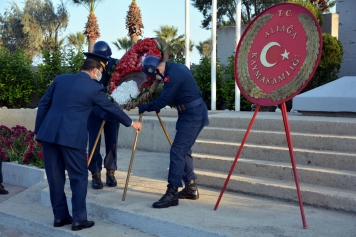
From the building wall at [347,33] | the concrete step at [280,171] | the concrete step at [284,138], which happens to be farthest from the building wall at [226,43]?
the concrete step at [280,171]

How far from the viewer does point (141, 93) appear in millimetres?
5969

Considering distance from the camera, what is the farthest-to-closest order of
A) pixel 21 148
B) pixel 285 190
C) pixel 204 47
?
1. pixel 204 47
2. pixel 21 148
3. pixel 285 190

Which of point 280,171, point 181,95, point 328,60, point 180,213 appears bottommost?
point 180,213

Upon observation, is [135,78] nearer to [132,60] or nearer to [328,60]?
[132,60]

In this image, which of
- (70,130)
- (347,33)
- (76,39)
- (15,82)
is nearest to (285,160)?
(70,130)

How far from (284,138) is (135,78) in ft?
7.09

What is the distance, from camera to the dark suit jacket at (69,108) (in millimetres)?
4789

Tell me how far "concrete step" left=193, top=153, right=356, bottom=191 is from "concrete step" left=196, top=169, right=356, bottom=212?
2.9 inches

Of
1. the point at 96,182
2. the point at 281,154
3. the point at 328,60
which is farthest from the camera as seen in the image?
the point at 328,60

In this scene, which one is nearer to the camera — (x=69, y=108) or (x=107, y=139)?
(x=69, y=108)

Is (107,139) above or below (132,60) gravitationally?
below

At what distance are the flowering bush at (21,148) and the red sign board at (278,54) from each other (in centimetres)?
435

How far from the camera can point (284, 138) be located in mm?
6445

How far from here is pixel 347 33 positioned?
12.4 metres
